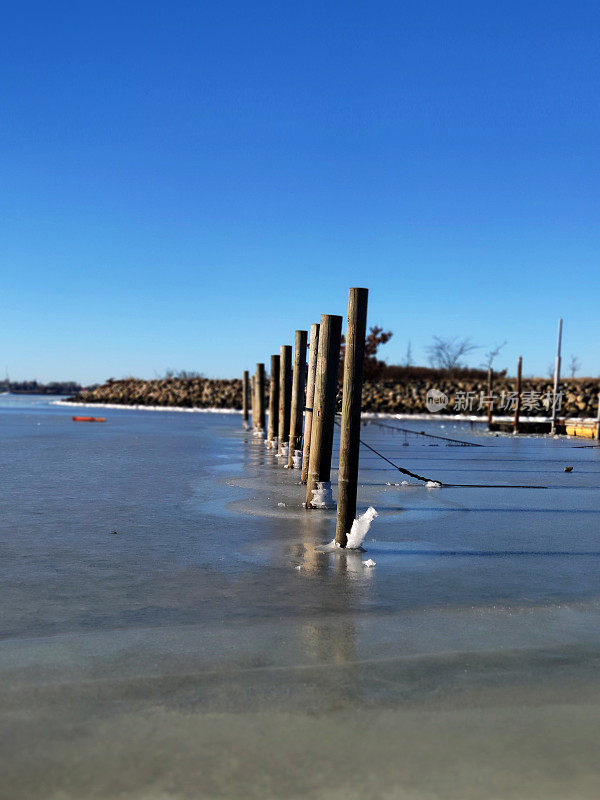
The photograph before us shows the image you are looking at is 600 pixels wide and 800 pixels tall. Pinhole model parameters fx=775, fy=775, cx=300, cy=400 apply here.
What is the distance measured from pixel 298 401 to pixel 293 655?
11.2 meters

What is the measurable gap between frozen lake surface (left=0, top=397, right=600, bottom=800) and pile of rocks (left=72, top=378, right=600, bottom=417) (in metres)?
39.3

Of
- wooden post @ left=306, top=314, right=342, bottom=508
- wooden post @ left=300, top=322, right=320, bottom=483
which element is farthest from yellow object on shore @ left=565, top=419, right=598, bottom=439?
wooden post @ left=306, top=314, right=342, bottom=508

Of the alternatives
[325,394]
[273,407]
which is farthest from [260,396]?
[325,394]

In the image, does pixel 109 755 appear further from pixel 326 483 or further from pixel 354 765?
pixel 326 483

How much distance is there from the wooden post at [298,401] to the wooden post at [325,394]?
5.42m

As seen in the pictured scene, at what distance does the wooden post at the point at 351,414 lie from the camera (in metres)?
7.67

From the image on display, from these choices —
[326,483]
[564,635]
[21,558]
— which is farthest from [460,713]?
[326,483]

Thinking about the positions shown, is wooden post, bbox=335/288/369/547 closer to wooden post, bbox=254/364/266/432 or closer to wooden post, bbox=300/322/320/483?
wooden post, bbox=300/322/320/483

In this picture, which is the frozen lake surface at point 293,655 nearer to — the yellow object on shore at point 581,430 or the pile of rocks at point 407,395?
the yellow object on shore at point 581,430

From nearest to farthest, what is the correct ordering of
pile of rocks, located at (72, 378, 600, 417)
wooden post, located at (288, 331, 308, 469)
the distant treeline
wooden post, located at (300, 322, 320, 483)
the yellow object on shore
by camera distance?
wooden post, located at (300, 322, 320, 483) → wooden post, located at (288, 331, 308, 469) → the yellow object on shore → pile of rocks, located at (72, 378, 600, 417) → the distant treeline

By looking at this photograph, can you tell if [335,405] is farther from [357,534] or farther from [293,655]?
[293,655]

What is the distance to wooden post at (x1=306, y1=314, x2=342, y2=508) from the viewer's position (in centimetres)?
949

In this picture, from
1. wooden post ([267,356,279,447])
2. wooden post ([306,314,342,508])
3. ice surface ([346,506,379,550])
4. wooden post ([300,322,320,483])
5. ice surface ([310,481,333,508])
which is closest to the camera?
ice surface ([346,506,379,550])

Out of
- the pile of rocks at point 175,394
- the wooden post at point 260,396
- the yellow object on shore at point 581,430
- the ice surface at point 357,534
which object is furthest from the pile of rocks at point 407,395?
the ice surface at point 357,534
